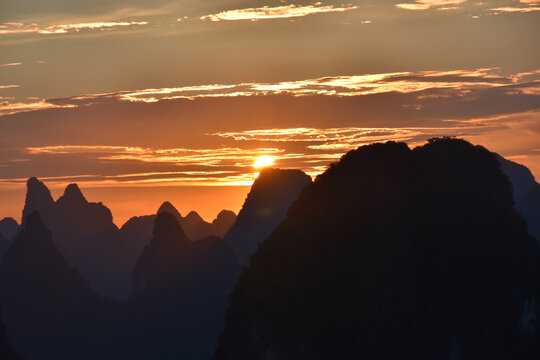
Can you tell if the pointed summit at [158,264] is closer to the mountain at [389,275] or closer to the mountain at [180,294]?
the mountain at [180,294]

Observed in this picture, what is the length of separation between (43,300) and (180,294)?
31.9 m

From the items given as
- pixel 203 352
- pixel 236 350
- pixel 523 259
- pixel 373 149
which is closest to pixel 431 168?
pixel 373 149

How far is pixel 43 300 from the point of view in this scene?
17500 centimetres

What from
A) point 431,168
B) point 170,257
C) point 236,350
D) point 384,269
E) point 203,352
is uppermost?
point 431,168

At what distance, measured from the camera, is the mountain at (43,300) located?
170 m

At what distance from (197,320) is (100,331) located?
22.0 m

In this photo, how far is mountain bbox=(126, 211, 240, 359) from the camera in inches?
7372

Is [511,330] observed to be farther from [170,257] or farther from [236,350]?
[170,257]

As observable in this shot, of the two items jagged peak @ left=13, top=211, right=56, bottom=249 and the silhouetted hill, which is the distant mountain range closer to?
the silhouetted hill

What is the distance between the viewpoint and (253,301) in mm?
80438

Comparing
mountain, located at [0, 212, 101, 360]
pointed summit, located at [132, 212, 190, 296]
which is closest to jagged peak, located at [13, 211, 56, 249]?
mountain, located at [0, 212, 101, 360]

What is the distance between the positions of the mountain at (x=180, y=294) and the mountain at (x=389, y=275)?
104 metres

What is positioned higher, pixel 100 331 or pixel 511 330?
pixel 511 330

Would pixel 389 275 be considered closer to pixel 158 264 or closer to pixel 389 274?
pixel 389 274
